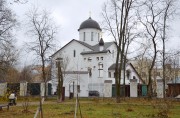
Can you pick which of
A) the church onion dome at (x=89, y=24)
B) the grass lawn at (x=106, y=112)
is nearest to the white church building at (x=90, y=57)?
the church onion dome at (x=89, y=24)

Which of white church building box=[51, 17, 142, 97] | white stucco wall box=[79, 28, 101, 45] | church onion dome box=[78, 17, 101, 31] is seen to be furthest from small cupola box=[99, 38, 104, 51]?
church onion dome box=[78, 17, 101, 31]

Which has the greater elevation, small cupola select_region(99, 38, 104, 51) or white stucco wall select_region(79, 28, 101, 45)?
white stucco wall select_region(79, 28, 101, 45)

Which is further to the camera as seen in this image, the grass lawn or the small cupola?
the small cupola

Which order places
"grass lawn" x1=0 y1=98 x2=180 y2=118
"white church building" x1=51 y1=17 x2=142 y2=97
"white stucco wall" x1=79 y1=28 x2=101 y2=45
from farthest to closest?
"white stucco wall" x1=79 y1=28 x2=101 y2=45 < "white church building" x1=51 y1=17 x2=142 y2=97 < "grass lawn" x1=0 y1=98 x2=180 y2=118

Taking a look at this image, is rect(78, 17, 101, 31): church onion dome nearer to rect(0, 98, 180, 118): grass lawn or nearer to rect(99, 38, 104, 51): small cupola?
rect(99, 38, 104, 51): small cupola

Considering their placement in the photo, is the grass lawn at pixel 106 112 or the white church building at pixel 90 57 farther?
the white church building at pixel 90 57

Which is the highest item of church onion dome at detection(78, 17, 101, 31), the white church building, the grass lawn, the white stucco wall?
church onion dome at detection(78, 17, 101, 31)

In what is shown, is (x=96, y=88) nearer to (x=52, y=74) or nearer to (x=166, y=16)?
(x=52, y=74)

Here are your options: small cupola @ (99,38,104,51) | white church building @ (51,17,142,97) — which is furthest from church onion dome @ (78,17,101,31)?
small cupola @ (99,38,104,51)

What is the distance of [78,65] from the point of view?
57781mm

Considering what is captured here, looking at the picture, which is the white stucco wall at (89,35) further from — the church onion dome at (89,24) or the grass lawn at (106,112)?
the grass lawn at (106,112)

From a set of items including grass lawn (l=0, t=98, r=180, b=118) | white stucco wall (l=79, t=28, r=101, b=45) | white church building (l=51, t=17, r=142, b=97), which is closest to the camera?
grass lawn (l=0, t=98, r=180, b=118)

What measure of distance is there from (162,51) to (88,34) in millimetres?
30883

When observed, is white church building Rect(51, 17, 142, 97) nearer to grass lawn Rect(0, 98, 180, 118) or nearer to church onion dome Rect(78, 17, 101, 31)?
church onion dome Rect(78, 17, 101, 31)
